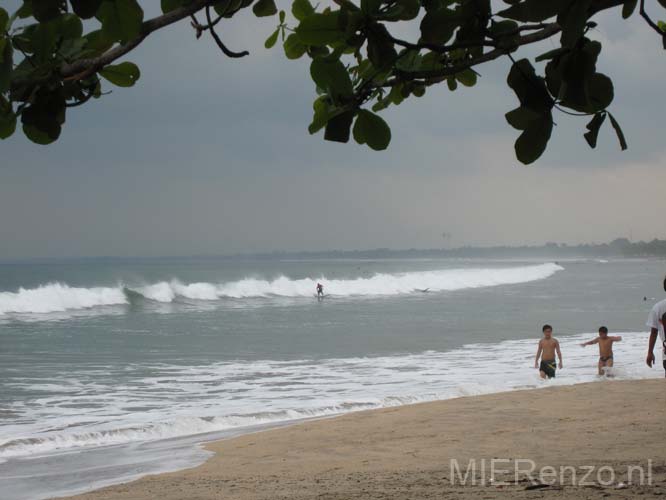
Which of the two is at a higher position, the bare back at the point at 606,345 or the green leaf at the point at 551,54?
the green leaf at the point at 551,54

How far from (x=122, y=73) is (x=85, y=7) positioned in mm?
408

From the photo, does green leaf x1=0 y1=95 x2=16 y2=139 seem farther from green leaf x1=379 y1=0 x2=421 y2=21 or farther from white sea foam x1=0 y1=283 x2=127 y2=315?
white sea foam x1=0 y1=283 x2=127 y2=315

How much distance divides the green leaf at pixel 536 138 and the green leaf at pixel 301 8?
25.3 inches

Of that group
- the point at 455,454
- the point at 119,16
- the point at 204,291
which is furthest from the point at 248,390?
the point at 204,291

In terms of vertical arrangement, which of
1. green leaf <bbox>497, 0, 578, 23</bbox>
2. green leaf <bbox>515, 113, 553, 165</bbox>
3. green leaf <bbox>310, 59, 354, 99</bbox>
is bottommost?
green leaf <bbox>515, 113, 553, 165</bbox>

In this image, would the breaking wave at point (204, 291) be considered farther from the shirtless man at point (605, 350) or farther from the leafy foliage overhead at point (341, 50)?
the leafy foliage overhead at point (341, 50)

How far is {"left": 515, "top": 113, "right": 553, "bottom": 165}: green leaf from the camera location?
1.55 metres

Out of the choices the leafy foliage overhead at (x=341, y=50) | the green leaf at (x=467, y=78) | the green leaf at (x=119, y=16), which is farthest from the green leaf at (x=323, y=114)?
the green leaf at (x=467, y=78)

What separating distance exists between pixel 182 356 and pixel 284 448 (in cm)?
1034

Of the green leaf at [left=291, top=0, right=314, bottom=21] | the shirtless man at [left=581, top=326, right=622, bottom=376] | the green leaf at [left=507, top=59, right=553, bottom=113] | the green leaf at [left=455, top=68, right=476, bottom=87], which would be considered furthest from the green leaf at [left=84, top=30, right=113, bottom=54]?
the shirtless man at [left=581, top=326, right=622, bottom=376]

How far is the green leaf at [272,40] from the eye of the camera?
2.15 meters

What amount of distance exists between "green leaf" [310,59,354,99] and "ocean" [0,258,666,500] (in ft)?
18.1

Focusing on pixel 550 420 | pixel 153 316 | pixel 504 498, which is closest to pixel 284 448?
pixel 550 420

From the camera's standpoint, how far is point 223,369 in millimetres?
14844
